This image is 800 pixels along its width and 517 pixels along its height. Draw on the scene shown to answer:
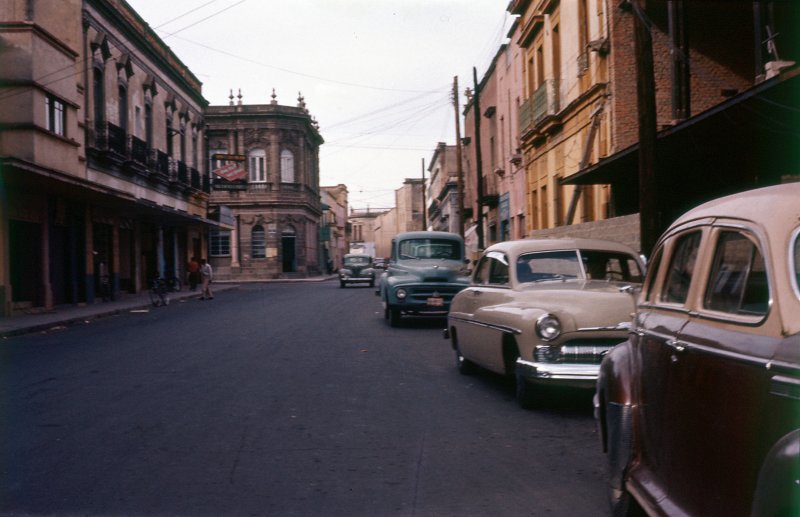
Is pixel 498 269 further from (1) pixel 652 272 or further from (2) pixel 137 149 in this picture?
(2) pixel 137 149

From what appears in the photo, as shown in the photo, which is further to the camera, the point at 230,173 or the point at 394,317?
the point at 230,173

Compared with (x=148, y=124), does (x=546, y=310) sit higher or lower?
lower

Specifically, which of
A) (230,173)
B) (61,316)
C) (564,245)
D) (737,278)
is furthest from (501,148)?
(737,278)

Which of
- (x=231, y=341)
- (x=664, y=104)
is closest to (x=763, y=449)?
(x=231, y=341)

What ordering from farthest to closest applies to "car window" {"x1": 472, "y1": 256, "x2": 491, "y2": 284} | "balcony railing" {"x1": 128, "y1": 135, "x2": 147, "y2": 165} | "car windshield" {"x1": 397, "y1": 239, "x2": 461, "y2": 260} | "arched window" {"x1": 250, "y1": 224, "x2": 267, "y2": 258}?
"arched window" {"x1": 250, "y1": 224, "x2": 267, "y2": 258}
"balcony railing" {"x1": 128, "y1": 135, "x2": 147, "y2": 165}
"car windshield" {"x1": 397, "y1": 239, "x2": 461, "y2": 260}
"car window" {"x1": 472, "y1": 256, "x2": 491, "y2": 284}

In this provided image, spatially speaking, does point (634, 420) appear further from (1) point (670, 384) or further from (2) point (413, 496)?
(2) point (413, 496)

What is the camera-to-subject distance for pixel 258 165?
62.9 meters

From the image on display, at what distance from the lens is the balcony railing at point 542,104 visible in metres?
25.2

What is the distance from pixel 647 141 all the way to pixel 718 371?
365 inches

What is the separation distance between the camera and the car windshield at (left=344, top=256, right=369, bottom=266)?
44656 millimetres

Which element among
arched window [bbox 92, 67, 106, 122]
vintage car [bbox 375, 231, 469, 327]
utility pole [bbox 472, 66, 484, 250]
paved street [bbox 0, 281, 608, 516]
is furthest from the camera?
utility pole [bbox 472, 66, 484, 250]

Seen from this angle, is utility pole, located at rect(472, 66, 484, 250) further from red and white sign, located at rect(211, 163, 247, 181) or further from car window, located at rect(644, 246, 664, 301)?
car window, located at rect(644, 246, 664, 301)

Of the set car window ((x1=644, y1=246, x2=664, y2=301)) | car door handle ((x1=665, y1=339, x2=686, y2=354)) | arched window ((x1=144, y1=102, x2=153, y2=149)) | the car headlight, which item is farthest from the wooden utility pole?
arched window ((x1=144, y1=102, x2=153, y2=149))

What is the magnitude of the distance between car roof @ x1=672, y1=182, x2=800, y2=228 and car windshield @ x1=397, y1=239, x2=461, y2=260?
1480cm
